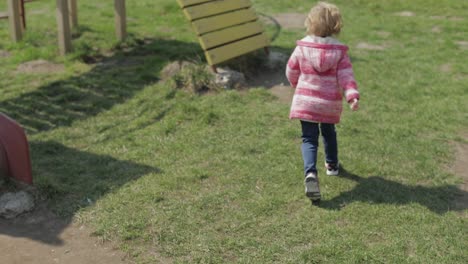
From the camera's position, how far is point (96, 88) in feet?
23.8

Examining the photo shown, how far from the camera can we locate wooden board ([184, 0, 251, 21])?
7.36 metres

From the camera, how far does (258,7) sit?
12414 millimetres

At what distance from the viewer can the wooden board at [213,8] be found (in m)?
7.36

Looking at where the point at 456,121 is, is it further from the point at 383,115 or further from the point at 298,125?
the point at 298,125

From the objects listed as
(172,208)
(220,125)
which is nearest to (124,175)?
(172,208)

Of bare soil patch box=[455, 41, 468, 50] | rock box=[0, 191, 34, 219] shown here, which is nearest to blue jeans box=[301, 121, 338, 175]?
rock box=[0, 191, 34, 219]

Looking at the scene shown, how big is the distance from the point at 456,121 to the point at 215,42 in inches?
119

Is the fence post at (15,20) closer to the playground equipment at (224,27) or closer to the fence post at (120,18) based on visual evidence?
the fence post at (120,18)

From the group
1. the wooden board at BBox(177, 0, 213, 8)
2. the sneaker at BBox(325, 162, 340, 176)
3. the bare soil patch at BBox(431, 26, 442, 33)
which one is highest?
the wooden board at BBox(177, 0, 213, 8)

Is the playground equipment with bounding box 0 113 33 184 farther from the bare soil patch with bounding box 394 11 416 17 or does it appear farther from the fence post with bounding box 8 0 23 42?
the bare soil patch with bounding box 394 11 416 17

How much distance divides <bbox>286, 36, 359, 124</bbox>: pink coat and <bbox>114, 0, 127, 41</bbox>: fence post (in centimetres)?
508

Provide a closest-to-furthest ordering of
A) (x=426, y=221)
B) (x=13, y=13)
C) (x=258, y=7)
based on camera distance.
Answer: (x=426, y=221), (x=13, y=13), (x=258, y=7)

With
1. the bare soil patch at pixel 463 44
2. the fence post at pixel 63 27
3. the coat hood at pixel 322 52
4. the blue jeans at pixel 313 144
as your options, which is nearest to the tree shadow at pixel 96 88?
the fence post at pixel 63 27

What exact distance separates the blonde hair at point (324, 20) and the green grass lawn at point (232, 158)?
1.22m
